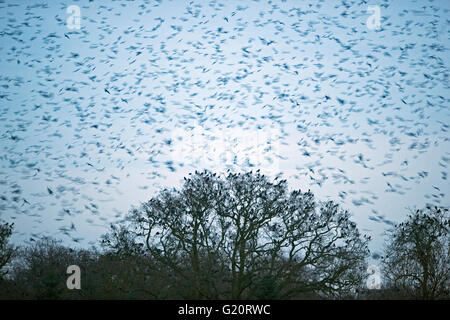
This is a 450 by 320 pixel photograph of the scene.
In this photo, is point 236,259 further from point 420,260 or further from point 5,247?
point 5,247

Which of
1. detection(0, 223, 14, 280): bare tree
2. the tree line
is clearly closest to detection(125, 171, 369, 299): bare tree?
the tree line

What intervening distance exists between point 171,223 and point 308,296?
36.8 ft

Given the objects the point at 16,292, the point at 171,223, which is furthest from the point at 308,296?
the point at 16,292

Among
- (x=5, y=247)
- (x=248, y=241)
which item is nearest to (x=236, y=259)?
(x=248, y=241)

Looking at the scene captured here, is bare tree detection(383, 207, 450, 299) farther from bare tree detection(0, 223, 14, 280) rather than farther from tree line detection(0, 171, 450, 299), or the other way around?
bare tree detection(0, 223, 14, 280)

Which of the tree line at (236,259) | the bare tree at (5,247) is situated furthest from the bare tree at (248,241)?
the bare tree at (5,247)

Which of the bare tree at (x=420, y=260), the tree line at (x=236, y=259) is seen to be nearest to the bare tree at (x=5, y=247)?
the tree line at (x=236, y=259)

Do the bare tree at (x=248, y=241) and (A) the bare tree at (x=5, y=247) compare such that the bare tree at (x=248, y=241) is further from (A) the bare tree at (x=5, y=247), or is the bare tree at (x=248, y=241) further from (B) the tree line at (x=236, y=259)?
(A) the bare tree at (x=5, y=247)

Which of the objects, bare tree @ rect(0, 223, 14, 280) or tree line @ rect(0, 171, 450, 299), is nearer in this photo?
tree line @ rect(0, 171, 450, 299)

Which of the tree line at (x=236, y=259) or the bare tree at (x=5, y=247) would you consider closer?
the tree line at (x=236, y=259)

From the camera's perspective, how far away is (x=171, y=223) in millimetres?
30578

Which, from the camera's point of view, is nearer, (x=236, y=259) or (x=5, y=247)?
(x=236, y=259)

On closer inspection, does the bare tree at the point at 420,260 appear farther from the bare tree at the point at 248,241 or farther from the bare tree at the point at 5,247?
the bare tree at the point at 5,247
